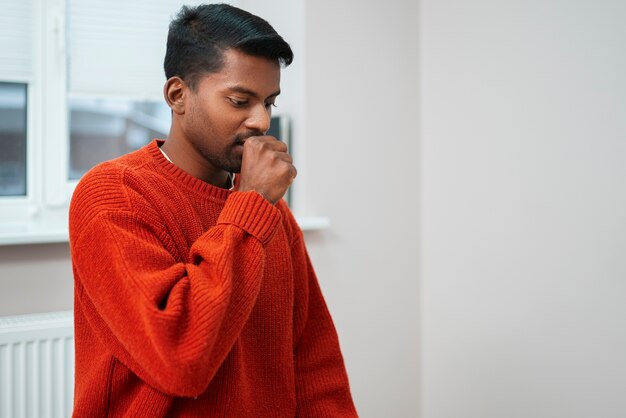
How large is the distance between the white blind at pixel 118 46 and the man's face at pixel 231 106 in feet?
3.58

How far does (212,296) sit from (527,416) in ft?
4.24

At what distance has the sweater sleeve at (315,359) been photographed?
1281 millimetres

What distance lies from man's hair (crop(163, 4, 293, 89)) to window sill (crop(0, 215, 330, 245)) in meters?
0.79

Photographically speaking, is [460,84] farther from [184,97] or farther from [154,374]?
[154,374]

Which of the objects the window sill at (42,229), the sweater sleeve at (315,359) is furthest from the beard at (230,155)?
the window sill at (42,229)

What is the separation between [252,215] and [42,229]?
104cm

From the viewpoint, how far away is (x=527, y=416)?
1826 mm

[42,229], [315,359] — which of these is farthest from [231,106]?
[42,229]

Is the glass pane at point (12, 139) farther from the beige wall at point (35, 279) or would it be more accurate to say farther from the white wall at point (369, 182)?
the white wall at point (369, 182)

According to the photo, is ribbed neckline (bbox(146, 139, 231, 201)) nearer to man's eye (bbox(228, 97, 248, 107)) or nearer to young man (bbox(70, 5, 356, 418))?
young man (bbox(70, 5, 356, 418))

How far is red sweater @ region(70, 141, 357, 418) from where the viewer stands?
34.7 inches

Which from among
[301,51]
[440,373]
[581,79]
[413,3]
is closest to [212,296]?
[581,79]

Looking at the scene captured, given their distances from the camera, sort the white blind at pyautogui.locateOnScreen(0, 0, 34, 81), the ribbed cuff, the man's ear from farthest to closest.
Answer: the white blind at pyautogui.locateOnScreen(0, 0, 34, 81), the man's ear, the ribbed cuff

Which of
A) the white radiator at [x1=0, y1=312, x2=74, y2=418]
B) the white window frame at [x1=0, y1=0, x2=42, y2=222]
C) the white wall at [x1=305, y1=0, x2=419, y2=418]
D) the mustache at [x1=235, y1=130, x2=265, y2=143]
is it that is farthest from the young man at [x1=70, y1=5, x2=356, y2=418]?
the white window frame at [x1=0, y1=0, x2=42, y2=222]
